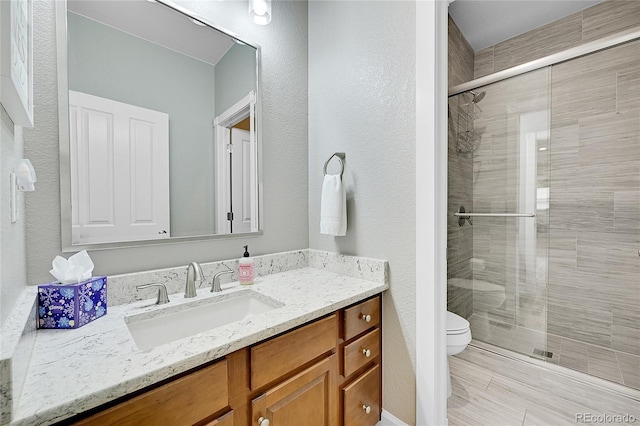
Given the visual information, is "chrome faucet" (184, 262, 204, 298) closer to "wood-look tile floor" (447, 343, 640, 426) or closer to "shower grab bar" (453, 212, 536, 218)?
"wood-look tile floor" (447, 343, 640, 426)

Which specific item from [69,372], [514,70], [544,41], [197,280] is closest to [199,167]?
[197,280]

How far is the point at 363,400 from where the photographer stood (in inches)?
50.1

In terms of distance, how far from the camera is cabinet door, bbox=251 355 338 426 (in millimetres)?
883

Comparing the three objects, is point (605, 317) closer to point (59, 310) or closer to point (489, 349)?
point (489, 349)

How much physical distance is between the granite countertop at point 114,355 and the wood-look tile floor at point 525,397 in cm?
112

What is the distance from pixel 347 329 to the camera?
1.17 m

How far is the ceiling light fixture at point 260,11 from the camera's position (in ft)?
4.69

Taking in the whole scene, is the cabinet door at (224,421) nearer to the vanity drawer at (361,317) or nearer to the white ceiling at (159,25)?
the vanity drawer at (361,317)

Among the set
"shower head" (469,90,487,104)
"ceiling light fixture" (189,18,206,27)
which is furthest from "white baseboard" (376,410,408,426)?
"shower head" (469,90,487,104)

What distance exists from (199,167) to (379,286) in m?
1.03

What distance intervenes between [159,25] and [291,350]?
4.76 ft

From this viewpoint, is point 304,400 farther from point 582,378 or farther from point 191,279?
point 582,378

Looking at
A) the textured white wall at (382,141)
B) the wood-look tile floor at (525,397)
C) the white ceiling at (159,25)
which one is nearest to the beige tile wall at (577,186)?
the wood-look tile floor at (525,397)

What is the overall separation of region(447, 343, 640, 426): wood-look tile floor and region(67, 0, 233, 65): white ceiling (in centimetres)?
228
